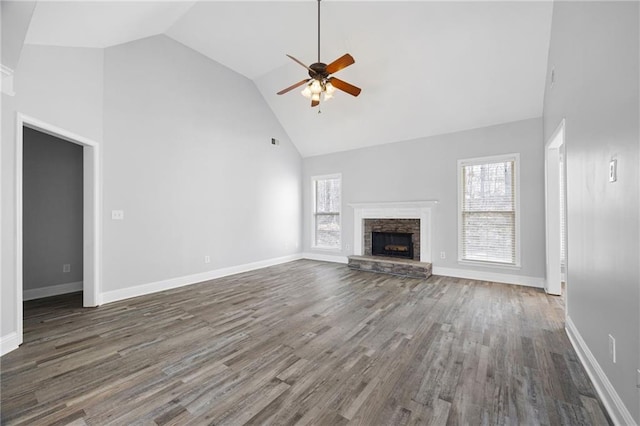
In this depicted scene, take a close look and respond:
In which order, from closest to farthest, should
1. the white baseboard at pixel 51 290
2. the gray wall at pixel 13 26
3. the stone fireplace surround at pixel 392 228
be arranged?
1. the gray wall at pixel 13 26
2. the white baseboard at pixel 51 290
3. the stone fireplace surround at pixel 392 228

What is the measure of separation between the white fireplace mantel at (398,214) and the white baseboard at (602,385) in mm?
2971

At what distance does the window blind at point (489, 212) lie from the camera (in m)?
4.60

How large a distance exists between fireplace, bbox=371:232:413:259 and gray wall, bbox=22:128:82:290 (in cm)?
556

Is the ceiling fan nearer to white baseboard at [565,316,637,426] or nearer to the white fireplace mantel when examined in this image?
the white fireplace mantel

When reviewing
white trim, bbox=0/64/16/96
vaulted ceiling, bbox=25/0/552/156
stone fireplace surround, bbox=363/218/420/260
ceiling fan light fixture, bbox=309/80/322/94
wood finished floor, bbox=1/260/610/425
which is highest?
vaulted ceiling, bbox=25/0/552/156

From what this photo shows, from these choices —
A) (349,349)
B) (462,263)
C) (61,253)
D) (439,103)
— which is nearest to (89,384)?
(349,349)

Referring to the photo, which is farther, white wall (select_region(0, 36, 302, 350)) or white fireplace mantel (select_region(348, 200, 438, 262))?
white fireplace mantel (select_region(348, 200, 438, 262))

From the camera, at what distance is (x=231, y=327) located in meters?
2.81

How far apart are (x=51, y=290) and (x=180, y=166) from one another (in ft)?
8.67

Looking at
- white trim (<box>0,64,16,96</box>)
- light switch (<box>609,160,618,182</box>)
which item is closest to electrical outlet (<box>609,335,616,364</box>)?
light switch (<box>609,160,618,182</box>)

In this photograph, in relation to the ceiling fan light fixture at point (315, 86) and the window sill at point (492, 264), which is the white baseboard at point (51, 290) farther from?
the window sill at point (492, 264)

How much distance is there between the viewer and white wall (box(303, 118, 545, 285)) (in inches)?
172

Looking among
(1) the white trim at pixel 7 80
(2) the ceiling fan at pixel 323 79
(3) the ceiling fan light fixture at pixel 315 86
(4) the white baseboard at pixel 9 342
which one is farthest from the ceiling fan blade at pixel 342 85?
(4) the white baseboard at pixel 9 342

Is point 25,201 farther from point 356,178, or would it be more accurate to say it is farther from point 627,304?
point 627,304
